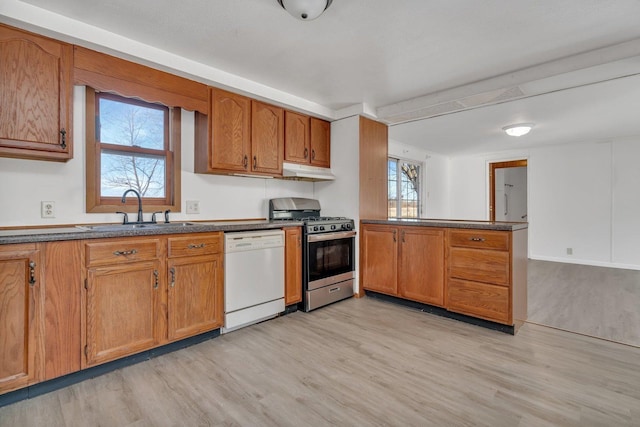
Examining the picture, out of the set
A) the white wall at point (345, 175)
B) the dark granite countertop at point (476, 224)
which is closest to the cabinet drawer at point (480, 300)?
the dark granite countertop at point (476, 224)

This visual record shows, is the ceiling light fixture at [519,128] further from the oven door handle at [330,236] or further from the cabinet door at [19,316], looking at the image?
the cabinet door at [19,316]

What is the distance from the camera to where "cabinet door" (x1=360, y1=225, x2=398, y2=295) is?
350cm

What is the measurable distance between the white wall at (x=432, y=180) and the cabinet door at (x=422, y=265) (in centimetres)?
300

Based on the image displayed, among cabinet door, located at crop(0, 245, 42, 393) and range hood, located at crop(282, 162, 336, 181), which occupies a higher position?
range hood, located at crop(282, 162, 336, 181)

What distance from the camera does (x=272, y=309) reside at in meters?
3.00

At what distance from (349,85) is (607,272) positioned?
5.19 meters

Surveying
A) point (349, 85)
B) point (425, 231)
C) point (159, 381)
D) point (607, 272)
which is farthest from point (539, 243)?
point (159, 381)

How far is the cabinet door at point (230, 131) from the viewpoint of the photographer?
289cm

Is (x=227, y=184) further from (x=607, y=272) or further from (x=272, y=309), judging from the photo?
(x=607, y=272)

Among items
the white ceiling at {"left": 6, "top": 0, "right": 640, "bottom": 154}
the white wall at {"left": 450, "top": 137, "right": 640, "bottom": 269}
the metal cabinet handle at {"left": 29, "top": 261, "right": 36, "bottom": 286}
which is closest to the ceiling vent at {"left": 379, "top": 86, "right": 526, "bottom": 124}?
the white ceiling at {"left": 6, "top": 0, "right": 640, "bottom": 154}

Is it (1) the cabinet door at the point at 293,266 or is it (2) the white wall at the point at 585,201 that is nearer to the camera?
(1) the cabinet door at the point at 293,266

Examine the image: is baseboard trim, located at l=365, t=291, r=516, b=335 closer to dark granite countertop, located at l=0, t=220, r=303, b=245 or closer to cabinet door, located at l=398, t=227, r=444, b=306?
cabinet door, located at l=398, t=227, r=444, b=306

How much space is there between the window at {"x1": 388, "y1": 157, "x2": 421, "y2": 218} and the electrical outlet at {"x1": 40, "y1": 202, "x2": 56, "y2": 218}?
4819 millimetres

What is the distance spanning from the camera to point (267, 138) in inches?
131
